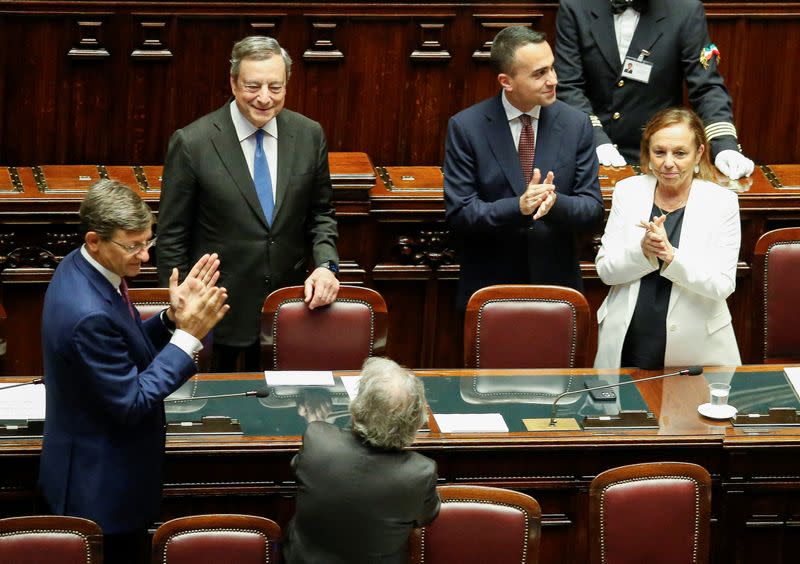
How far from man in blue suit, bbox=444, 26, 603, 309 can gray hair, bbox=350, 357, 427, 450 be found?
5.13 feet

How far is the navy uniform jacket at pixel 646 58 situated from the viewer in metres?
5.44

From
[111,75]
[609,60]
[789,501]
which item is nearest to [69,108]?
[111,75]

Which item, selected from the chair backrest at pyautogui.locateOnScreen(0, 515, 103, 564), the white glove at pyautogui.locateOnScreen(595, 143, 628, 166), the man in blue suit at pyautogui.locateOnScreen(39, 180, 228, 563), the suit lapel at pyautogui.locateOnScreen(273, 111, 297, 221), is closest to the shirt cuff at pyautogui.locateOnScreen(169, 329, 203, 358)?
the man in blue suit at pyautogui.locateOnScreen(39, 180, 228, 563)

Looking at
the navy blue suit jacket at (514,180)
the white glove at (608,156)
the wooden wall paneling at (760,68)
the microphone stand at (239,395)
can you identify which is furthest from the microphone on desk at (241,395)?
the wooden wall paneling at (760,68)

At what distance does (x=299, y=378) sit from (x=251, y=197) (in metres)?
0.67

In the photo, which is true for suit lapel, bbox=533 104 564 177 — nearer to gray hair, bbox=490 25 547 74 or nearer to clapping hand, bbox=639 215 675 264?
gray hair, bbox=490 25 547 74

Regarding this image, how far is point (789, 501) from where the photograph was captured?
13.3 ft

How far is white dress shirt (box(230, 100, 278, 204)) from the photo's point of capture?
4.59 meters

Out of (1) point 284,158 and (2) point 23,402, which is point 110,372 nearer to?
(2) point 23,402

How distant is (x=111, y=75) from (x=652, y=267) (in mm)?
2653

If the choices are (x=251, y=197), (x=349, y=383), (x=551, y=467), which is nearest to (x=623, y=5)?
(x=251, y=197)

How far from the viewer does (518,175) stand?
477 cm

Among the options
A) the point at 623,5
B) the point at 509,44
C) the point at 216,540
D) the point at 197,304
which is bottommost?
the point at 216,540

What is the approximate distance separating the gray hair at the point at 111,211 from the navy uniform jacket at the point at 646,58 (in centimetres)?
245
